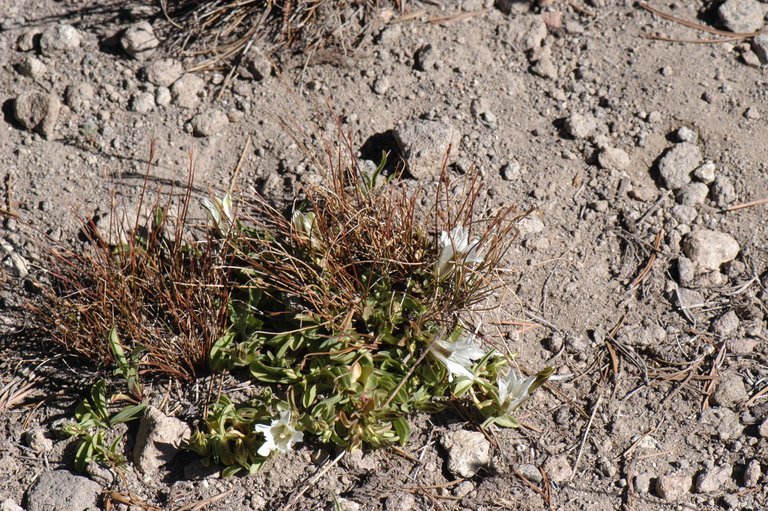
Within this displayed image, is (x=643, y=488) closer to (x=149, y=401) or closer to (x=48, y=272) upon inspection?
(x=149, y=401)

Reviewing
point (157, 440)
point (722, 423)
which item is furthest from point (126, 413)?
point (722, 423)

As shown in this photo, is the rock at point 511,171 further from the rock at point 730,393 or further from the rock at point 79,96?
the rock at point 79,96

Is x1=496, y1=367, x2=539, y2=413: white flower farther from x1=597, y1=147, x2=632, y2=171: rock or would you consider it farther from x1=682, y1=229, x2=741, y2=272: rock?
x1=597, y1=147, x2=632, y2=171: rock

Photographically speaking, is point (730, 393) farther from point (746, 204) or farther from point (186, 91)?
point (186, 91)

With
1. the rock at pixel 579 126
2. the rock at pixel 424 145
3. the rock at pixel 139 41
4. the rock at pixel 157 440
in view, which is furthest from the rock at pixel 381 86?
the rock at pixel 157 440

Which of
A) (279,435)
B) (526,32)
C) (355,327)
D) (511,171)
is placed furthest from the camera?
(526,32)

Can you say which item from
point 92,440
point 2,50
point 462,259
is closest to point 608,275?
point 462,259
